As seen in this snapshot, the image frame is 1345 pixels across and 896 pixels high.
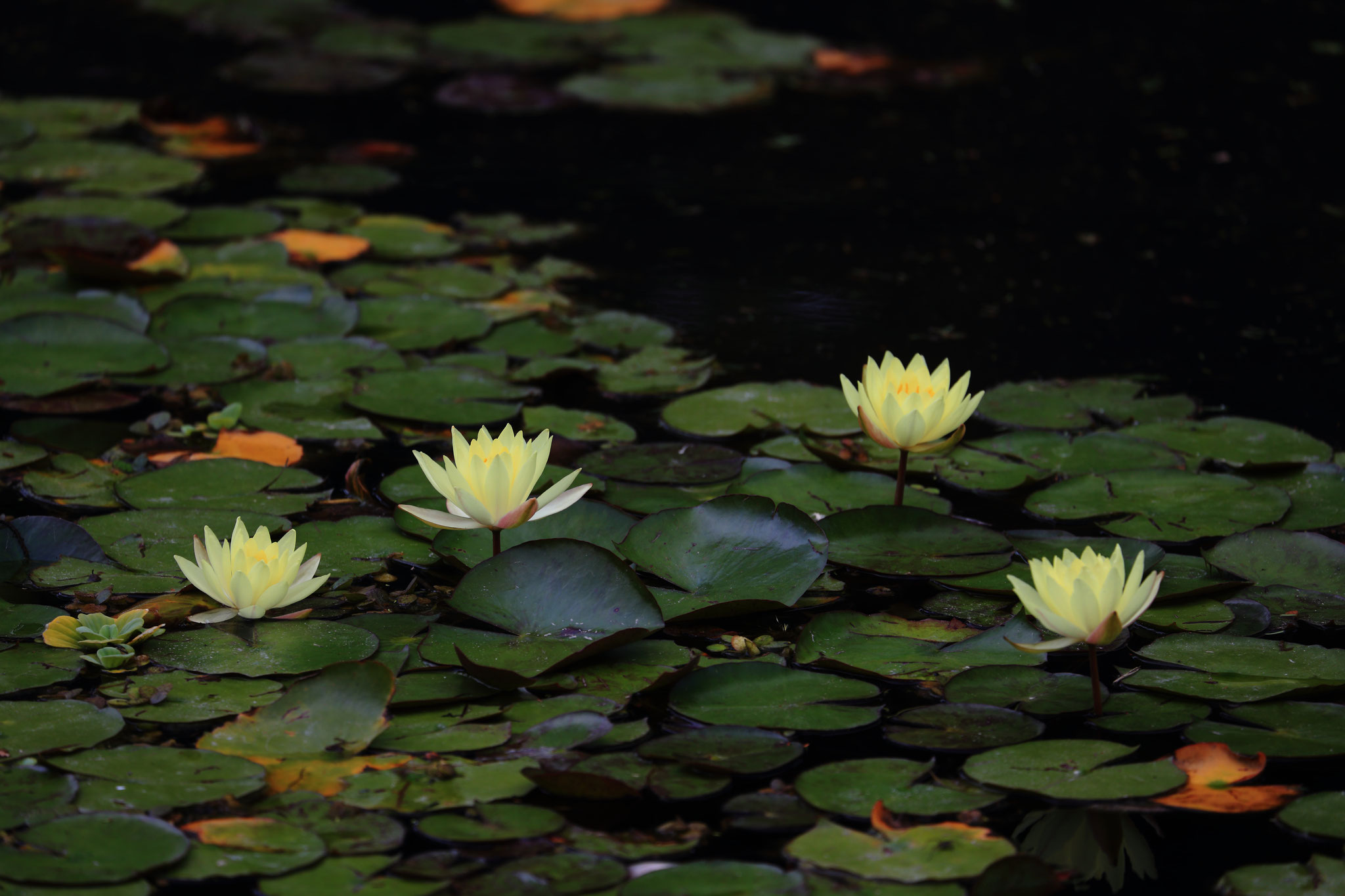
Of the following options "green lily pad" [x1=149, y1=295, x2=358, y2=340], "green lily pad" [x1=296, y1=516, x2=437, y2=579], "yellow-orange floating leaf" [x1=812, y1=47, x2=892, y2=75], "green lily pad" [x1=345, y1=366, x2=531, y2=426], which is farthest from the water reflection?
"yellow-orange floating leaf" [x1=812, y1=47, x2=892, y2=75]

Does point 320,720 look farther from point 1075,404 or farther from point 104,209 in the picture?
point 104,209

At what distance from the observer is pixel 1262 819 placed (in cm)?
A: 156

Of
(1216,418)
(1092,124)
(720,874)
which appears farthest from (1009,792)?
(1092,124)

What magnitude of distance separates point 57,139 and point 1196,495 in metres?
3.83

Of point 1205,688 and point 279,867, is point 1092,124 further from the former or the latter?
point 279,867

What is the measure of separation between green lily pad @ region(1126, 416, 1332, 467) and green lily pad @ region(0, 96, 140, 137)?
12.2ft

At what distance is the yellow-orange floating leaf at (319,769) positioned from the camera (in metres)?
1.56

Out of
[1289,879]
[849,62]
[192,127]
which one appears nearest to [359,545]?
[1289,879]

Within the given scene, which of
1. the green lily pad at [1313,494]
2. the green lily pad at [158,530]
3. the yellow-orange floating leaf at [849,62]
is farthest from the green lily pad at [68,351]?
the yellow-orange floating leaf at [849,62]

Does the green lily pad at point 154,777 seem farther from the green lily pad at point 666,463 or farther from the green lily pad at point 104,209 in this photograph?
the green lily pad at point 104,209

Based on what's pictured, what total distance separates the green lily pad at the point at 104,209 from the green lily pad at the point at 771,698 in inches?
99.3

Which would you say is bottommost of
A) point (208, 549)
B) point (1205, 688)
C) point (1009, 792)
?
point (1009, 792)

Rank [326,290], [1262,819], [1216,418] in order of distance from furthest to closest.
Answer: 1. [326,290]
2. [1216,418]
3. [1262,819]

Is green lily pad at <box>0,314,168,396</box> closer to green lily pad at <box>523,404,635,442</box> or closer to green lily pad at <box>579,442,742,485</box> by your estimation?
green lily pad at <box>523,404,635,442</box>
